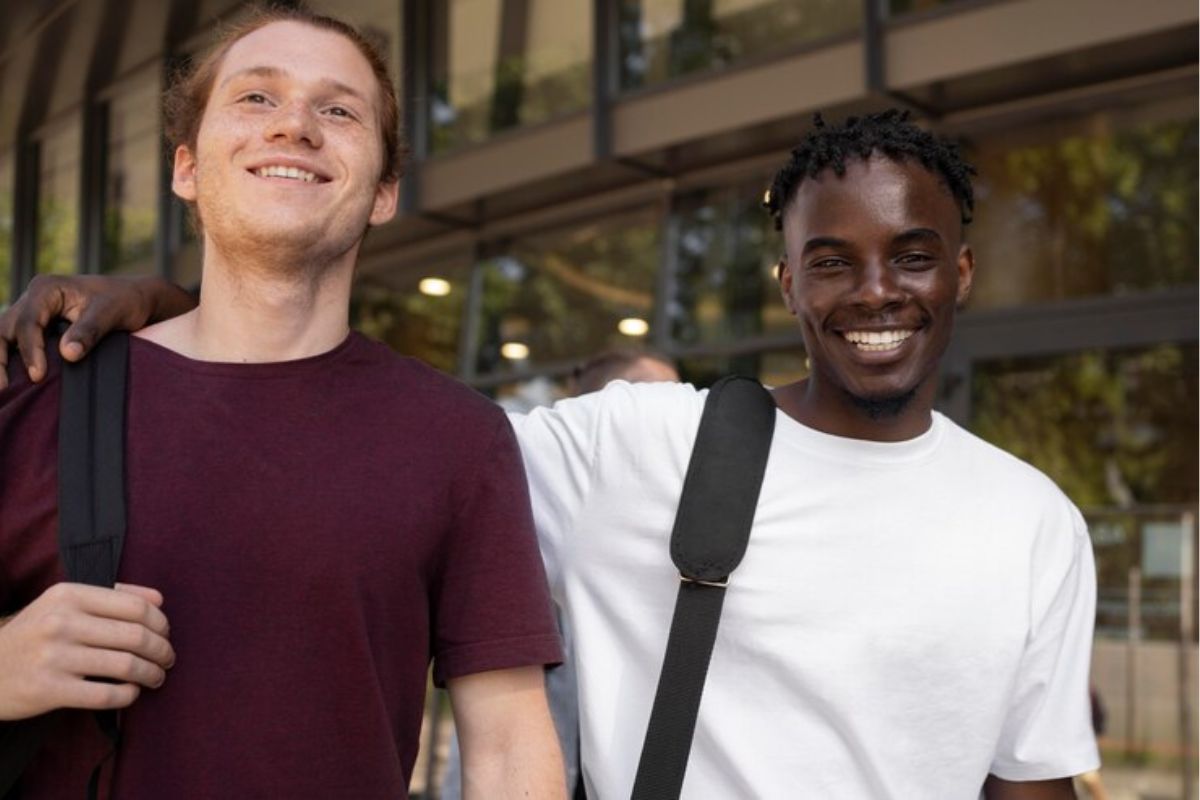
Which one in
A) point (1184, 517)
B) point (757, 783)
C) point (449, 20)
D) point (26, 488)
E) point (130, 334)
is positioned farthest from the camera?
point (449, 20)

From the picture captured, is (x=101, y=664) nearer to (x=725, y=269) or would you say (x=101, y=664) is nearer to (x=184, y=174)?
(x=184, y=174)

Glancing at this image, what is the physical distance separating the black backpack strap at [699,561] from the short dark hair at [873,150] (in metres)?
0.48

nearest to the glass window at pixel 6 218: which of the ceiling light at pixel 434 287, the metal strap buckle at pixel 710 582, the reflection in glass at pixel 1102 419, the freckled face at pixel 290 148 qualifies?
the ceiling light at pixel 434 287

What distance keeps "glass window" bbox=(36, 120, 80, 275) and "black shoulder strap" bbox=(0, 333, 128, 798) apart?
12.7 metres

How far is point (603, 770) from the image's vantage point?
2385 mm

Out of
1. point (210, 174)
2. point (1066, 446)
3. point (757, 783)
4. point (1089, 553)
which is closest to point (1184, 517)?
point (1066, 446)

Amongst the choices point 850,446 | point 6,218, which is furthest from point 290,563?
point 6,218

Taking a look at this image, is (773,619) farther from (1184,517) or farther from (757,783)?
(1184,517)

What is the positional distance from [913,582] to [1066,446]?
5911mm

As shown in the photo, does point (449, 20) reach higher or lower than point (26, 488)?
higher

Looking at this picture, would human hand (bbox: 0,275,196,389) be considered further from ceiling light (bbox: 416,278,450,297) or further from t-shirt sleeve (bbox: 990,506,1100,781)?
ceiling light (bbox: 416,278,450,297)

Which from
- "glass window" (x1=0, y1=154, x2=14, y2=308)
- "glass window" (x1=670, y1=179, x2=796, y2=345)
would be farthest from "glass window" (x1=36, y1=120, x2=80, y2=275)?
"glass window" (x1=670, y1=179, x2=796, y2=345)

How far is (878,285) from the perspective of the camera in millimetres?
2422

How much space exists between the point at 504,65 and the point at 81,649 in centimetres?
827
